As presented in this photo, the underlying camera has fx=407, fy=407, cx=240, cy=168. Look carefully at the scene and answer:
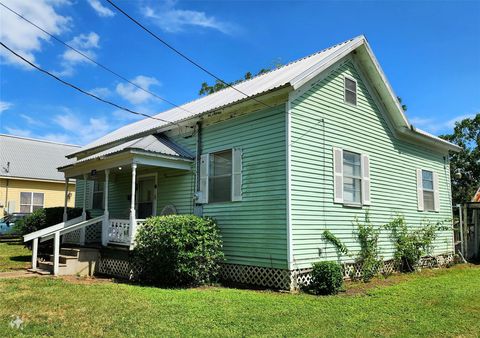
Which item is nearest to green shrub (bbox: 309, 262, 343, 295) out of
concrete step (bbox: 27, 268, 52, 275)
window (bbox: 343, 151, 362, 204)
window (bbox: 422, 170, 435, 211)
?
window (bbox: 343, 151, 362, 204)

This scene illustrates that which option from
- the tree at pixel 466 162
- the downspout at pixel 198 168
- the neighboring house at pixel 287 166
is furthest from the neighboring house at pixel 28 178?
the tree at pixel 466 162

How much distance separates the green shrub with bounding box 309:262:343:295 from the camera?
365 inches

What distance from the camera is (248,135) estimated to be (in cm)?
1082

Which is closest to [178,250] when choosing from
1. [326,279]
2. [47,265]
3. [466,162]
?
[326,279]

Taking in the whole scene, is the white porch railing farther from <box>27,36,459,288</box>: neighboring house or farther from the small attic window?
the small attic window

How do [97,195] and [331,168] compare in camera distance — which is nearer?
[331,168]

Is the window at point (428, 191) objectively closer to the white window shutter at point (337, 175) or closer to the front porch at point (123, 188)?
the white window shutter at point (337, 175)

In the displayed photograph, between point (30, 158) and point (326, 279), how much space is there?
27.6m

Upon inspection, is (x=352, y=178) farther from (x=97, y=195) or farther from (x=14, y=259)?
(x=14, y=259)

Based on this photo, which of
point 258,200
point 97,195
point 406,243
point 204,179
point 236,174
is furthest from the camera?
point 97,195

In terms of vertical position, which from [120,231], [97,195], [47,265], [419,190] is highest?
[419,190]

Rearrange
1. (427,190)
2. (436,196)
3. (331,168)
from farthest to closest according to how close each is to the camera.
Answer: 1. (436,196)
2. (427,190)
3. (331,168)

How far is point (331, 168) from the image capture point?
36.3ft

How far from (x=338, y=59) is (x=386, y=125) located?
11.7 feet
